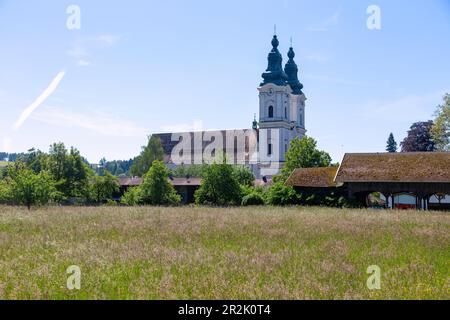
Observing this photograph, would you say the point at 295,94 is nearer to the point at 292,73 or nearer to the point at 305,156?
the point at 292,73

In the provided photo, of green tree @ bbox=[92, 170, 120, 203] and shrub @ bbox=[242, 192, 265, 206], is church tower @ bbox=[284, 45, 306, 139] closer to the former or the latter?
green tree @ bbox=[92, 170, 120, 203]

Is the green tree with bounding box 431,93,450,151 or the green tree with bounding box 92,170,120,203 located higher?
the green tree with bounding box 431,93,450,151

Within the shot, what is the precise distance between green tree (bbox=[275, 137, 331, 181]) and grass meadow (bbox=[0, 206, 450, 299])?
32343 mm

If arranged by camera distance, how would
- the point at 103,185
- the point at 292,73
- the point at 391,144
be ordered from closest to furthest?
the point at 103,185, the point at 292,73, the point at 391,144

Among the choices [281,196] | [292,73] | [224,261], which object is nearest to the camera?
[224,261]

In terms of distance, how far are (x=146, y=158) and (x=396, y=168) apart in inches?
1937

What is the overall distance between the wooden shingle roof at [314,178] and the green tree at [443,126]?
49.3 feet

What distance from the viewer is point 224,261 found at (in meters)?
9.71

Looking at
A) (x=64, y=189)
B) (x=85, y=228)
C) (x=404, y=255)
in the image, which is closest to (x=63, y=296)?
(x=404, y=255)

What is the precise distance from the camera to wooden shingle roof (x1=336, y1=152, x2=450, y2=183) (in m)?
31.0

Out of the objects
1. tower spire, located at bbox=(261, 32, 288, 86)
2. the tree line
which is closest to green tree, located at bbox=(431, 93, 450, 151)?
the tree line

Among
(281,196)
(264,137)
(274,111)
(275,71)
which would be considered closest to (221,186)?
(281,196)

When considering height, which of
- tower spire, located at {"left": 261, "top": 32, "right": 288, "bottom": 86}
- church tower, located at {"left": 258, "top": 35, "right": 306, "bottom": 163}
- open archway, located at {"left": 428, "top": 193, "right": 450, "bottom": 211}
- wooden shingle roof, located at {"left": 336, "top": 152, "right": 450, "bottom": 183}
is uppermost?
tower spire, located at {"left": 261, "top": 32, "right": 288, "bottom": 86}

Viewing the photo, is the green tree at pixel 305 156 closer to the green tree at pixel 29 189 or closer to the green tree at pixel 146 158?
the green tree at pixel 29 189
